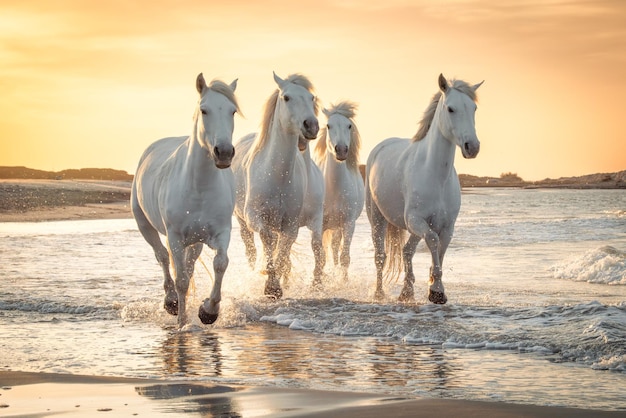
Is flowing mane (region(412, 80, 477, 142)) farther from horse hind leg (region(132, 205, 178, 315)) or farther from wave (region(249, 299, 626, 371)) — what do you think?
horse hind leg (region(132, 205, 178, 315))

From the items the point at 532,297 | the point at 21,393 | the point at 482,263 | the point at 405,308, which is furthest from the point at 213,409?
the point at 482,263

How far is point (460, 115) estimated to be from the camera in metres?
9.25

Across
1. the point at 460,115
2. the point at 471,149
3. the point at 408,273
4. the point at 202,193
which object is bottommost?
the point at 408,273

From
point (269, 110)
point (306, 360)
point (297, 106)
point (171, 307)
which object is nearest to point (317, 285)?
point (269, 110)

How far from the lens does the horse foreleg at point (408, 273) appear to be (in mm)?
10414

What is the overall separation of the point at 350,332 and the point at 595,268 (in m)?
7.24

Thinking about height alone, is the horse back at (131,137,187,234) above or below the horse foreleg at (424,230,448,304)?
above

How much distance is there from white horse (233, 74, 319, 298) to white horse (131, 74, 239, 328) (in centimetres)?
147

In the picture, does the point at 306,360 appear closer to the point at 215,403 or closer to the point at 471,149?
the point at 215,403

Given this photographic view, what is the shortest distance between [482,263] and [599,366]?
978 cm

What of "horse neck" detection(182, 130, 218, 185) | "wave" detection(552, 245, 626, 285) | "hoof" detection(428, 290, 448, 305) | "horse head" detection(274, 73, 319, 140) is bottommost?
"wave" detection(552, 245, 626, 285)

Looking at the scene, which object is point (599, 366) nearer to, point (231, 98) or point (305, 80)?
point (231, 98)

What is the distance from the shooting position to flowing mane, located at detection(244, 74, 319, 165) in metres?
9.48

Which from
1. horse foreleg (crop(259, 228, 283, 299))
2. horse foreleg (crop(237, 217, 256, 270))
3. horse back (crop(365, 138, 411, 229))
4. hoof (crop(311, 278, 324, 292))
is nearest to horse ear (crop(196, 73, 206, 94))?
horse foreleg (crop(259, 228, 283, 299))
